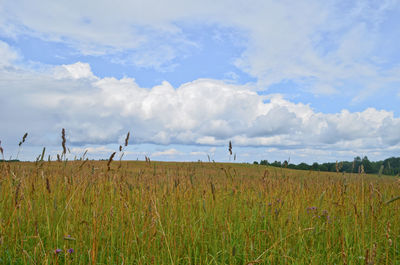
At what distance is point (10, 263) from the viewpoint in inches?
118

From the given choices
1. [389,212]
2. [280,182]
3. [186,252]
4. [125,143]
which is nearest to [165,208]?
[186,252]

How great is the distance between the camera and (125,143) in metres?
3.40

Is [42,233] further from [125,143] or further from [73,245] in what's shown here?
[125,143]

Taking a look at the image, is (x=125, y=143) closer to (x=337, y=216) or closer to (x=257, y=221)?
(x=257, y=221)

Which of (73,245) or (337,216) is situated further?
(337,216)

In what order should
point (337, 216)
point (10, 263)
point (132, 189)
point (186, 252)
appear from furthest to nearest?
point (132, 189) < point (337, 216) < point (186, 252) < point (10, 263)

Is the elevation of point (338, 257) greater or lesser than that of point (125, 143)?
lesser

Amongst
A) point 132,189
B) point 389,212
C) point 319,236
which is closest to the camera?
point 319,236

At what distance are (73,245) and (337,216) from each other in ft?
12.4

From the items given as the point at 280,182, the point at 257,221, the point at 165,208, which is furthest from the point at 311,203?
the point at 165,208

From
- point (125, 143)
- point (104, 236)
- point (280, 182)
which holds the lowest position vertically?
point (104, 236)

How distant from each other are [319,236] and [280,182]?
8.13 feet

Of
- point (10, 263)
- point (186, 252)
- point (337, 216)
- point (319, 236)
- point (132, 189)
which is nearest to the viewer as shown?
point (10, 263)

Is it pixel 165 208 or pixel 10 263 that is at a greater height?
pixel 165 208
